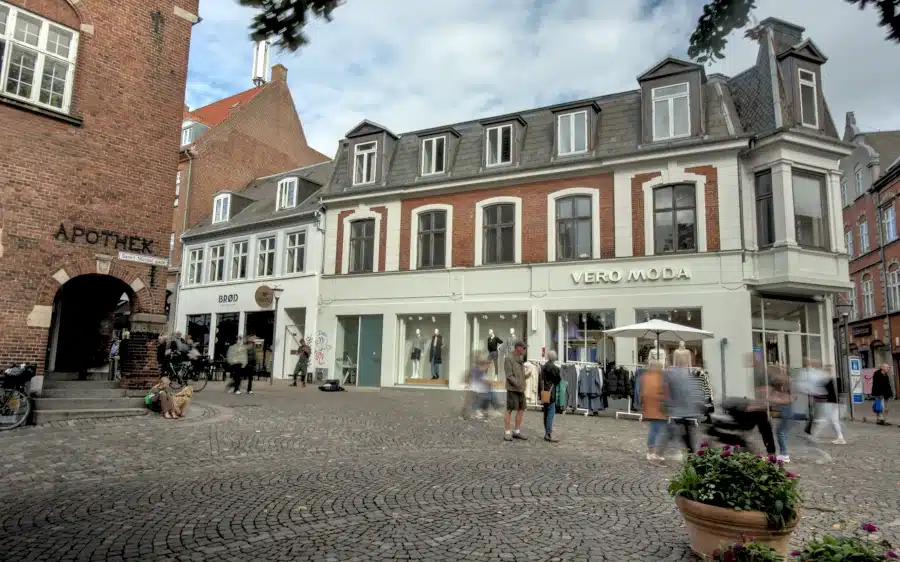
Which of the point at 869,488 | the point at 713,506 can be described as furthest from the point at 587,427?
the point at 713,506

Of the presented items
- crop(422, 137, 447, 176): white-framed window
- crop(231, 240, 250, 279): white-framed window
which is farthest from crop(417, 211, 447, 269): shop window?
crop(231, 240, 250, 279): white-framed window

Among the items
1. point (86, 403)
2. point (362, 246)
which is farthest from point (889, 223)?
point (86, 403)

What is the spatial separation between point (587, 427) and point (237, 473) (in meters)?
8.15

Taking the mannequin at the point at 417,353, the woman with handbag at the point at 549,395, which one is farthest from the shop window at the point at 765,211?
the mannequin at the point at 417,353

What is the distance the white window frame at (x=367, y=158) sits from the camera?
25.8 meters

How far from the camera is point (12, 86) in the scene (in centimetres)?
1216

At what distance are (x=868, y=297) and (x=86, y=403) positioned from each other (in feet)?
133

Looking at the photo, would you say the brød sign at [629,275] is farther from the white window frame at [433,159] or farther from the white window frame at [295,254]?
the white window frame at [295,254]

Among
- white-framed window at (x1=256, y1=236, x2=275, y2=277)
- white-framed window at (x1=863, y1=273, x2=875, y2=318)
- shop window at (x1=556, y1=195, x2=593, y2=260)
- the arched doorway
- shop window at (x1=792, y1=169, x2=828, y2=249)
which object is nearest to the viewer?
the arched doorway

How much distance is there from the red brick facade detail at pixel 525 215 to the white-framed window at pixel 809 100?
606 cm

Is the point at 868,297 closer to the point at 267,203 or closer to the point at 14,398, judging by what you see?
the point at 267,203

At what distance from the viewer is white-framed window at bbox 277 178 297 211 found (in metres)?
29.4

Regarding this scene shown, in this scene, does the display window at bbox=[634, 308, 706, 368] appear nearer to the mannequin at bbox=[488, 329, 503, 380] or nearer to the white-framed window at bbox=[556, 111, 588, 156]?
the mannequin at bbox=[488, 329, 503, 380]

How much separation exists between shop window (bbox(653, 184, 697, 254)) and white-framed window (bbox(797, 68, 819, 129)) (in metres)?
3.92
